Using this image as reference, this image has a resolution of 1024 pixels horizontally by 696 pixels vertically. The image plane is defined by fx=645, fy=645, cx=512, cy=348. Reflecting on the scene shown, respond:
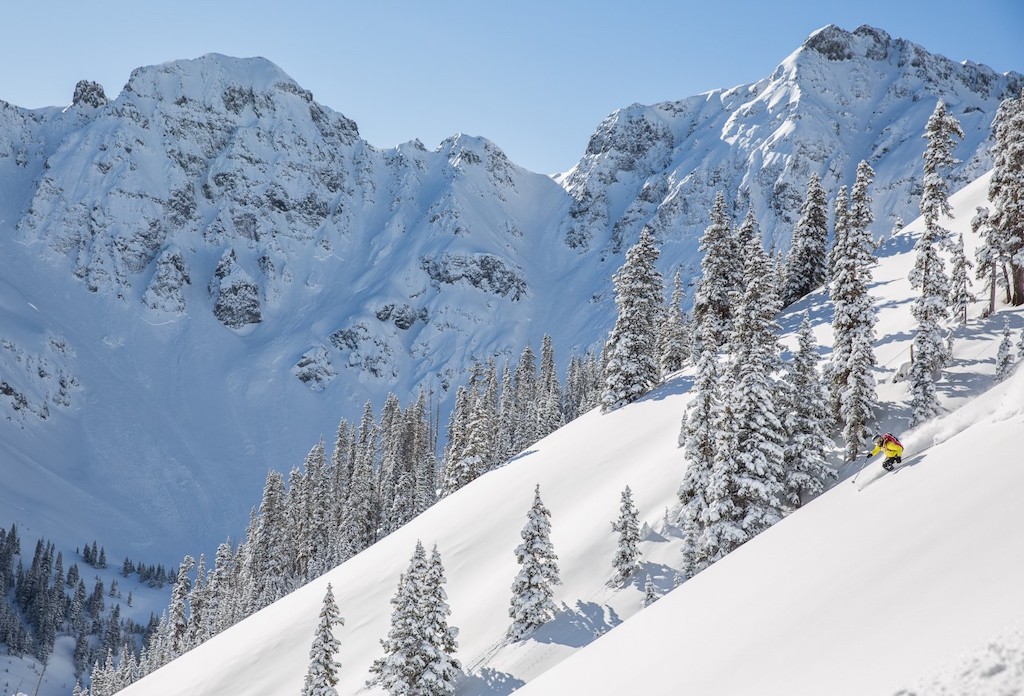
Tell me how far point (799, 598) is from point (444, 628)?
59.4ft

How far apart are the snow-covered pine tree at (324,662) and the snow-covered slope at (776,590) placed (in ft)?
7.60

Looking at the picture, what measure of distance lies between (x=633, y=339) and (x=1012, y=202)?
2499 centimetres

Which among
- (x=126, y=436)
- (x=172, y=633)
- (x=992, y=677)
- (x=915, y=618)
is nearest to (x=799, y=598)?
(x=915, y=618)

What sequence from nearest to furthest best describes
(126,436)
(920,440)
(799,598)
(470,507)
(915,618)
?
(915,618), (799,598), (920,440), (470,507), (126,436)

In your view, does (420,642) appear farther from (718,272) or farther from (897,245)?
(897,245)

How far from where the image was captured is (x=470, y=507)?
4359 centimetres

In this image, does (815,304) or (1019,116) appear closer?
(1019,116)

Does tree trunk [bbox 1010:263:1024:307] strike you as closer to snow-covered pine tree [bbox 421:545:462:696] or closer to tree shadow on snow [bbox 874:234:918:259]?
tree shadow on snow [bbox 874:234:918:259]

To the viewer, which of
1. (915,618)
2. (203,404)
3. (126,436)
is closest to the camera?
(915,618)

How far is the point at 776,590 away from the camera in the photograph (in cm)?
1300

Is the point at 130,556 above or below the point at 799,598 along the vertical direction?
above

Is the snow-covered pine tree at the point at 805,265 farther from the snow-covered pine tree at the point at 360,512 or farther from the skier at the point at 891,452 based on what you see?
the snow-covered pine tree at the point at 360,512

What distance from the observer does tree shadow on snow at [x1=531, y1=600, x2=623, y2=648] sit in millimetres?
26595

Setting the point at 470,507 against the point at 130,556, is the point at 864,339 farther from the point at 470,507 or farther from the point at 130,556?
the point at 130,556
